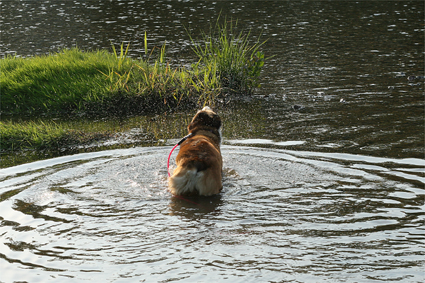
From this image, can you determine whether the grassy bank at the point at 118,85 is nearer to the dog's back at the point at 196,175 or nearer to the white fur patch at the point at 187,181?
the dog's back at the point at 196,175

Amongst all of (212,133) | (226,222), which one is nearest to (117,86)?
(212,133)

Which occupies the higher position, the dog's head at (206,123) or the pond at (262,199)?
the dog's head at (206,123)

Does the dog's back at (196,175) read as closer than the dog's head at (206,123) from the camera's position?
Yes

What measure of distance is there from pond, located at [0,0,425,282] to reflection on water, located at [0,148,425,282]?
18mm

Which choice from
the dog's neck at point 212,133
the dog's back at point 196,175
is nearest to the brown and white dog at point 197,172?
the dog's back at point 196,175

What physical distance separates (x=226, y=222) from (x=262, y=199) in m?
0.74

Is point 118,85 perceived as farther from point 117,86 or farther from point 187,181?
point 187,181

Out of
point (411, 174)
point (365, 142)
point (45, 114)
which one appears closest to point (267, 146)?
point (365, 142)

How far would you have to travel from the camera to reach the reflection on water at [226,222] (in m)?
4.14

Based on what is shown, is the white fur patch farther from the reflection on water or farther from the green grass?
the green grass

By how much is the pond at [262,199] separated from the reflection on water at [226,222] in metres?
0.02

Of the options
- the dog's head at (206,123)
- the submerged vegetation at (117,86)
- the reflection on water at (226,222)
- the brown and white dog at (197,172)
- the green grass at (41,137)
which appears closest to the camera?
the reflection on water at (226,222)

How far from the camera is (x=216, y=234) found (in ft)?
15.8

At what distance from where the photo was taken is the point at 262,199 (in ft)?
18.6
